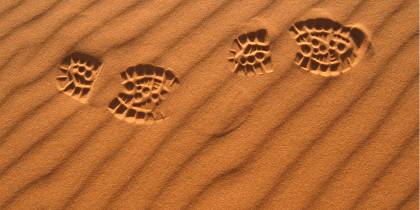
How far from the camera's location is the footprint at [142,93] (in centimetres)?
163

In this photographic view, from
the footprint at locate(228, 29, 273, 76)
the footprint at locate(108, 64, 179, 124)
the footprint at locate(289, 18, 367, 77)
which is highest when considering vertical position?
the footprint at locate(108, 64, 179, 124)

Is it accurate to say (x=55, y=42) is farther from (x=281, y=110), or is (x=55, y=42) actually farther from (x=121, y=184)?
(x=281, y=110)

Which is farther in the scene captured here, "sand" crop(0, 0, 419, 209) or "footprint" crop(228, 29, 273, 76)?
"footprint" crop(228, 29, 273, 76)

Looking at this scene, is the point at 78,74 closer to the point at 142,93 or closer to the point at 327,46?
the point at 142,93

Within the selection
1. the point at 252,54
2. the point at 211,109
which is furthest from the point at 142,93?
the point at 252,54

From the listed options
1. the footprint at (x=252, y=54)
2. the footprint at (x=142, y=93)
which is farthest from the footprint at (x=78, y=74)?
the footprint at (x=252, y=54)

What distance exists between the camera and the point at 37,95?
66.1 inches

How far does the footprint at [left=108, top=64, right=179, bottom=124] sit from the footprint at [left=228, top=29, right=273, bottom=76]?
0.30 m

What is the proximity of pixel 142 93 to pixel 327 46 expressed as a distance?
2.82 feet

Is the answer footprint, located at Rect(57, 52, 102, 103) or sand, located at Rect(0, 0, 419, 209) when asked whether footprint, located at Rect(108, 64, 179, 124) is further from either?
footprint, located at Rect(57, 52, 102, 103)

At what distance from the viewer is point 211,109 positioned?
1.62 metres

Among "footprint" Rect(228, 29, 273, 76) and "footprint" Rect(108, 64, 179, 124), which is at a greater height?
"footprint" Rect(108, 64, 179, 124)

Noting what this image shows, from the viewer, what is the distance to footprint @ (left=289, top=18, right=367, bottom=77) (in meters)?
1.65

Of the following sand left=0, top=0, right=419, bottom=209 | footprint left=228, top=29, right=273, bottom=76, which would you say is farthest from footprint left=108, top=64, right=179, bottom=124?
footprint left=228, top=29, right=273, bottom=76
